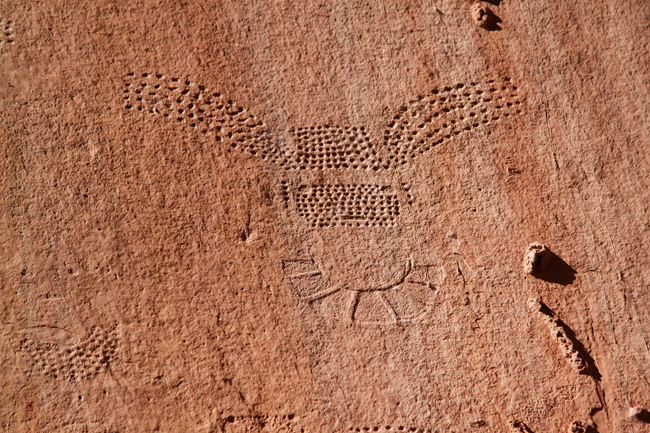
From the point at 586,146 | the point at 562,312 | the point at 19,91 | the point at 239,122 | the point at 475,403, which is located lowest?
the point at 475,403

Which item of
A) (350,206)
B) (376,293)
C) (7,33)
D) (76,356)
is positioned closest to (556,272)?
(376,293)

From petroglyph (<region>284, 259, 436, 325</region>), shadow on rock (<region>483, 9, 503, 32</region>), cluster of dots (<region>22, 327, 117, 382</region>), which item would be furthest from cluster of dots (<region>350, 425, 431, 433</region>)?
shadow on rock (<region>483, 9, 503, 32</region>)

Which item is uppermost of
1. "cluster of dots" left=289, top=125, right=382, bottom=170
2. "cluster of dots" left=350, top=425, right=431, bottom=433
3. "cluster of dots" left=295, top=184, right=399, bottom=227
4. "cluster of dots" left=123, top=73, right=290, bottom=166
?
"cluster of dots" left=123, top=73, right=290, bottom=166

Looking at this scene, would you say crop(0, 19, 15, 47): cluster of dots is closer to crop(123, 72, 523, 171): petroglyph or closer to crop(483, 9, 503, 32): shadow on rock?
crop(123, 72, 523, 171): petroglyph

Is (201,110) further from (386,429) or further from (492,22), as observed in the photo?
(386,429)

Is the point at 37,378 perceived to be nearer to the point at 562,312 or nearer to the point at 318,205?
the point at 318,205

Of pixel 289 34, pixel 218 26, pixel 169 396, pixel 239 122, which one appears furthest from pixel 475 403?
pixel 218 26

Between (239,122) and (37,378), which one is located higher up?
(239,122)
